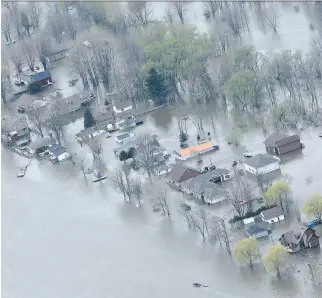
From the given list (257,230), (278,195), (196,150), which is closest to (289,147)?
(196,150)

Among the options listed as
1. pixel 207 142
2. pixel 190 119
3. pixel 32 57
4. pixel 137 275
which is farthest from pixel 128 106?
pixel 137 275

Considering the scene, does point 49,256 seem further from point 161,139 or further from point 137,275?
point 161,139

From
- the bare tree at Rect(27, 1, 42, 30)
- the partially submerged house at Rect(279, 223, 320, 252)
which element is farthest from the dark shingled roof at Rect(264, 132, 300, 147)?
the bare tree at Rect(27, 1, 42, 30)

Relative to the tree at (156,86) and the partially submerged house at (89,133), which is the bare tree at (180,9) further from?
the partially submerged house at (89,133)

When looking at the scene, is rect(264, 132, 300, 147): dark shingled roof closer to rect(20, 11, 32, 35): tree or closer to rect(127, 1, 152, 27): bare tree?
rect(127, 1, 152, 27): bare tree

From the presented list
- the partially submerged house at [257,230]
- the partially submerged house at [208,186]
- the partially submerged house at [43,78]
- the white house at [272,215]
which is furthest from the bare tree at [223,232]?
the partially submerged house at [43,78]
